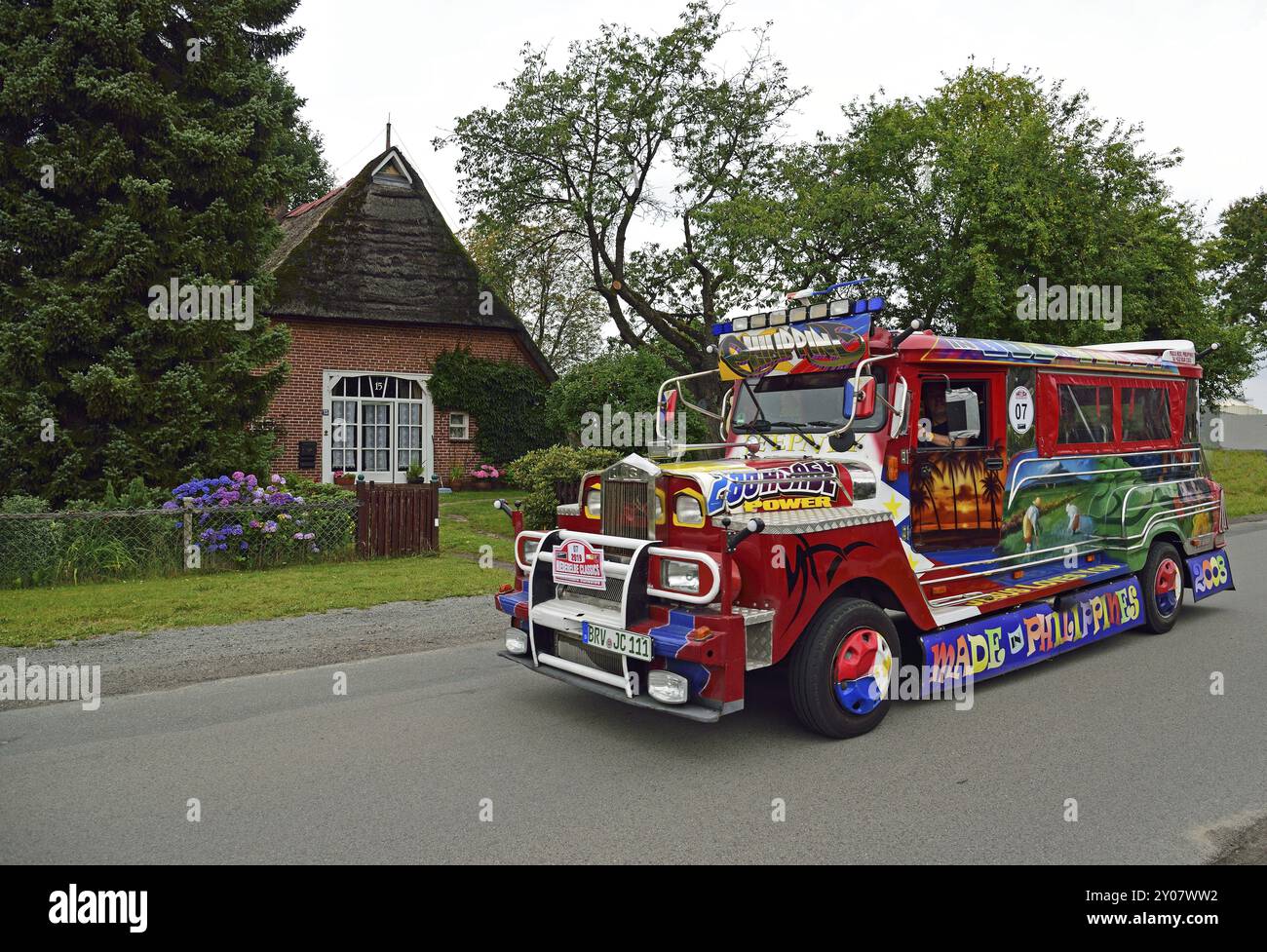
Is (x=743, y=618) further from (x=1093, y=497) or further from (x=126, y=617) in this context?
(x=126, y=617)

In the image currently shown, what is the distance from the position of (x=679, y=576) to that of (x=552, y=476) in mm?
9809

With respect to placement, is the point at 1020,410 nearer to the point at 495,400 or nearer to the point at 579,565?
the point at 579,565

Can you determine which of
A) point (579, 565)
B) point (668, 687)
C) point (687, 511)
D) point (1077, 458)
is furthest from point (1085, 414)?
point (668, 687)

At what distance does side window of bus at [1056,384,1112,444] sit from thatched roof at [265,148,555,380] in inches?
672

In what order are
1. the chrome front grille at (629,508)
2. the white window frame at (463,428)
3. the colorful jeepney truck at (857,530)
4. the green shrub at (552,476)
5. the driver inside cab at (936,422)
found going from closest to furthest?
the colorful jeepney truck at (857,530)
the chrome front grille at (629,508)
the driver inside cab at (936,422)
the green shrub at (552,476)
the white window frame at (463,428)

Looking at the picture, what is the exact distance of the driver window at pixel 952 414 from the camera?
6.39 meters

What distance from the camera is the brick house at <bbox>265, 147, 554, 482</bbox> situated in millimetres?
20969

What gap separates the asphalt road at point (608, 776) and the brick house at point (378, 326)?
594 inches

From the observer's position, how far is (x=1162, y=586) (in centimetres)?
862

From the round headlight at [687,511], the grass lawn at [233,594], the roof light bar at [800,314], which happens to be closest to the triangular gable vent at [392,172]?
the grass lawn at [233,594]

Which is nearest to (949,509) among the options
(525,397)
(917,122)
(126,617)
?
(126,617)

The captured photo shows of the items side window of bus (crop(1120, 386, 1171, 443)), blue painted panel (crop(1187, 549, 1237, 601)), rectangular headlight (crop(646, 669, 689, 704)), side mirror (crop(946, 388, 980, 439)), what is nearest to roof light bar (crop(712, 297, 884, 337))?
side mirror (crop(946, 388, 980, 439))

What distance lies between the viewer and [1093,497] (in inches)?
307

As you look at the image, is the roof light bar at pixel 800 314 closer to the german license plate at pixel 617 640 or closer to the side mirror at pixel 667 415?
the side mirror at pixel 667 415
